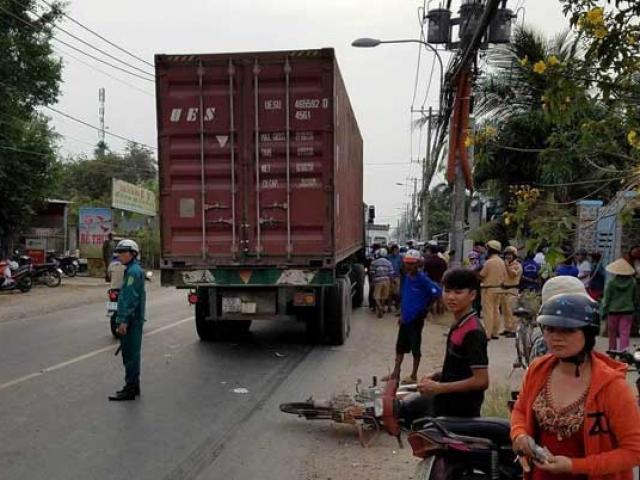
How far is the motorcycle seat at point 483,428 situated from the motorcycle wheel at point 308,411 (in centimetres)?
267

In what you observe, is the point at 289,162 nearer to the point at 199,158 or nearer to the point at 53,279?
the point at 199,158

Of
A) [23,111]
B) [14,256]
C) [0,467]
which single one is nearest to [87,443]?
[0,467]

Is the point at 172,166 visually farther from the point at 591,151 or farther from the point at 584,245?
the point at 584,245

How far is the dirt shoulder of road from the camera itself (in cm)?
1463

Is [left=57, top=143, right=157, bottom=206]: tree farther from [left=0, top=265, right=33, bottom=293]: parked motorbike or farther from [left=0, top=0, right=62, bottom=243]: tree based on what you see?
[left=0, top=265, right=33, bottom=293]: parked motorbike

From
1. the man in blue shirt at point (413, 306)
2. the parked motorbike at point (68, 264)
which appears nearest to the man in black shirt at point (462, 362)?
the man in blue shirt at point (413, 306)

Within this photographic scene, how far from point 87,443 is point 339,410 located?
206 centimetres

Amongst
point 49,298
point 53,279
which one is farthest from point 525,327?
point 53,279

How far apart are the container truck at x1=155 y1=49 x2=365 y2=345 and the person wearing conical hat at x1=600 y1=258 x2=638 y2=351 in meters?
3.60

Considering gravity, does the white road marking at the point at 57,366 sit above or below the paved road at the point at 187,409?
above

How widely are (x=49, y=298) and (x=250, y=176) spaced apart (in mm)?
10624

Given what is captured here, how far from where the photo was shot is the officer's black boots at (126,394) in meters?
6.62

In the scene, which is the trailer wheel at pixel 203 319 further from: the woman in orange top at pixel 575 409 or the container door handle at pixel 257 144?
the woman in orange top at pixel 575 409

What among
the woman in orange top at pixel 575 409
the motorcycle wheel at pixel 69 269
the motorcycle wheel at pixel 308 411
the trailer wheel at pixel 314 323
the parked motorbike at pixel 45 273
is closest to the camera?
the woman in orange top at pixel 575 409
